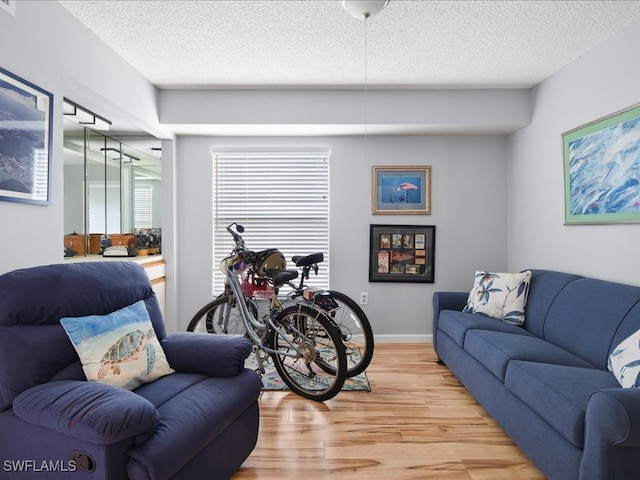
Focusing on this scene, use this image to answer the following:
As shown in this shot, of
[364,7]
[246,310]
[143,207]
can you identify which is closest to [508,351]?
[246,310]

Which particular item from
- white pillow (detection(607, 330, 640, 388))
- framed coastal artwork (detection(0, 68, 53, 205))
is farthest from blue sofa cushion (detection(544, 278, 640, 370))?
framed coastal artwork (detection(0, 68, 53, 205))

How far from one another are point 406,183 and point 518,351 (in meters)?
2.26

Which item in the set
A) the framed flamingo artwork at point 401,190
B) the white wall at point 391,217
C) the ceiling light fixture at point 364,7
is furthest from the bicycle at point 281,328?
the ceiling light fixture at point 364,7

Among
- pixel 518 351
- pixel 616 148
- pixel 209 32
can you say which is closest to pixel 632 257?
pixel 616 148

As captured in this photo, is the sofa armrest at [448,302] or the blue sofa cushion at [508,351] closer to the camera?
the blue sofa cushion at [508,351]

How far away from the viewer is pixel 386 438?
222cm

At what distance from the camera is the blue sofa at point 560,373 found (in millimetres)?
1401

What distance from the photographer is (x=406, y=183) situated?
13.3 ft

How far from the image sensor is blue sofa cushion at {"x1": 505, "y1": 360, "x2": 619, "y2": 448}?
155 centimetres

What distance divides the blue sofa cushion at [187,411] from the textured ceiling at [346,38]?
2185 millimetres

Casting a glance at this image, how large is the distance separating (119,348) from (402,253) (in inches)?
118

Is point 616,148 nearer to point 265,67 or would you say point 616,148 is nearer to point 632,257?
point 632,257

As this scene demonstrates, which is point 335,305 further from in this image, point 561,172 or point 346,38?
point 561,172

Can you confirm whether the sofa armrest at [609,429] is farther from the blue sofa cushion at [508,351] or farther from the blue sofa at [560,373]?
the blue sofa cushion at [508,351]
